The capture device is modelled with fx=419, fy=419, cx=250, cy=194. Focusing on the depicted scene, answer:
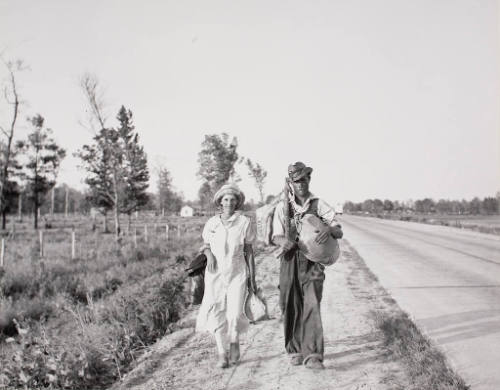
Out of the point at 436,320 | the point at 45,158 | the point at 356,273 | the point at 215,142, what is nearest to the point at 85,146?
the point at 45,158

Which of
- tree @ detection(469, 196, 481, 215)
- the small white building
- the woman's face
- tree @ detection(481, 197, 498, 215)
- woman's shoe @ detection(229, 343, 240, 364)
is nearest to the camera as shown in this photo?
woman's shoe @ detection(229, 343, 240, 364)

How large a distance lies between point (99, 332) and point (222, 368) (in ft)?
7.44

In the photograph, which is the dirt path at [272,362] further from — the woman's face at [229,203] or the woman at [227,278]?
the woman's face at [229,203]

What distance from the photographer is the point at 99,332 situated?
5.69 metres

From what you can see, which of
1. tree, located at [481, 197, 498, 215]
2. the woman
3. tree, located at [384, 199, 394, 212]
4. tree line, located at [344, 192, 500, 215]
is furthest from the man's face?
tree, located at [384, 199, 394, 212]

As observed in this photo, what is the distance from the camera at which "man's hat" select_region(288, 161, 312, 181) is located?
4.39 m

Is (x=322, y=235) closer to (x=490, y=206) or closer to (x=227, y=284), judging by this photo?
(x=227, y=284)

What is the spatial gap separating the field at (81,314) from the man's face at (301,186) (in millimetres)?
2676

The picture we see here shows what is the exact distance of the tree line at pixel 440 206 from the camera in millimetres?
107188

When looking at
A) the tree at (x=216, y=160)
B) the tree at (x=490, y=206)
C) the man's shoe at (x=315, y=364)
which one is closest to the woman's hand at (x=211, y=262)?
the man's shoe at (x=315, y=364)

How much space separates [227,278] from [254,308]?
1.40ft

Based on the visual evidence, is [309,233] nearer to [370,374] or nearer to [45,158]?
[370,374]

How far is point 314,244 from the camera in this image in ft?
13.9

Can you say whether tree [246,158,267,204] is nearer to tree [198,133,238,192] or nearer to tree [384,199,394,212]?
tree [198,133,238,192]
